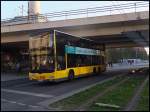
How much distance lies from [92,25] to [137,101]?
21964 mm

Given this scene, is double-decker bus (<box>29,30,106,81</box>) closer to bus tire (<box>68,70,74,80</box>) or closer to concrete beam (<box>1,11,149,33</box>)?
bus tire (<box>68,70,74,80</box>)

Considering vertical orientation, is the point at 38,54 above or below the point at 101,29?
below

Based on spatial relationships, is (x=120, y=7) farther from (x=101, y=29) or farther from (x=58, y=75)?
(x=58, y=75)

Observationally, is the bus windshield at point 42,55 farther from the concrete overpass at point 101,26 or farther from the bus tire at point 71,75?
the concrete overpass at point 101,26

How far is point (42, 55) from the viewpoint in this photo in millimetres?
23750

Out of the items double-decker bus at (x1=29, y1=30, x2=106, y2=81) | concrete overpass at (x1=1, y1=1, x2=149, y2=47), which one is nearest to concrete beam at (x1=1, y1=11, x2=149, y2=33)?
concrete overpass at (x1=1, y1=1, x2=149, y2=47)

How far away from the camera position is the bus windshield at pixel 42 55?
2347cm

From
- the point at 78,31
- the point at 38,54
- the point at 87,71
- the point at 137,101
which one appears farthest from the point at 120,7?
the point at 137,101

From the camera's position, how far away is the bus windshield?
23.5 m

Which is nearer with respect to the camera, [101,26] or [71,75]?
[71,75]

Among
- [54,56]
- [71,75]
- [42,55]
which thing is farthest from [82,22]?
[54,56]

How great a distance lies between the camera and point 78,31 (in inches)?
1447

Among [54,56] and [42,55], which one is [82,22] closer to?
[42,55]

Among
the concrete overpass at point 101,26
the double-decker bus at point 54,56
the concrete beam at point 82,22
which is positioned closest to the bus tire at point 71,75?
the double-decker bus at point 54,56
